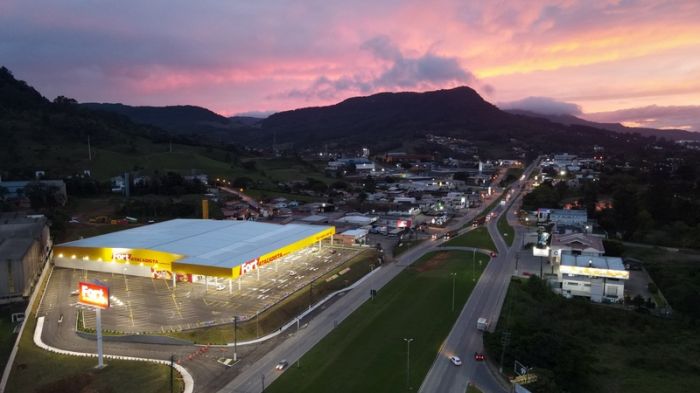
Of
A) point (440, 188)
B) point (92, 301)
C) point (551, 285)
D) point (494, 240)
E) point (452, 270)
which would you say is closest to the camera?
point (92, 301)

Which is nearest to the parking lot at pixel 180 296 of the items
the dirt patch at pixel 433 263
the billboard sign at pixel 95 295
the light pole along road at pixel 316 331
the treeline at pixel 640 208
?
the light pole along road at pixel 316 331

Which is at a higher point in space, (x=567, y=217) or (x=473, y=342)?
(x=567, y=217)

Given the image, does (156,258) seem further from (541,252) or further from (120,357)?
(541,252)

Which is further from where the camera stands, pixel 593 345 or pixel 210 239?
pixel 210 239

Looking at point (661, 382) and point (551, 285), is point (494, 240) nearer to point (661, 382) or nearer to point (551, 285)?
point (551, 285)

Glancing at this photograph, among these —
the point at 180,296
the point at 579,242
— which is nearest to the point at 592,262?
the point at 579,242

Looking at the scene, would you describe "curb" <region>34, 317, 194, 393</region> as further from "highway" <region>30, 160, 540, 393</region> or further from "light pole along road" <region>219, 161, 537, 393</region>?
"light pole along road" <region>219, 161, 537, 393</region>

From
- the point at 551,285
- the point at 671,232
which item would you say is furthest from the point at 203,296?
the point at 671,232
